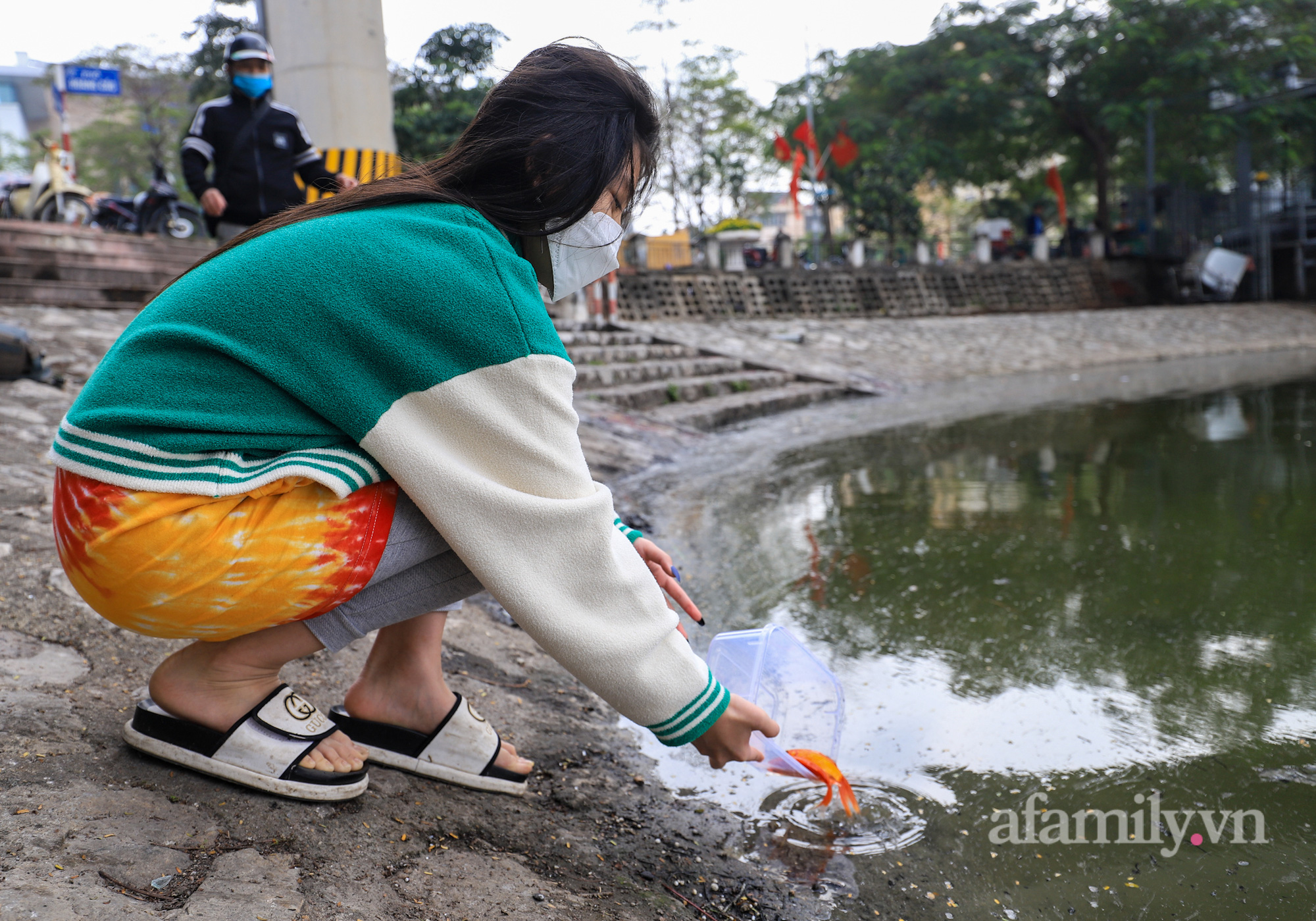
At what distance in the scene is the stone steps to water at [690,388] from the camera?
248 inches

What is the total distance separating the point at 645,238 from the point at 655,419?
10524mm

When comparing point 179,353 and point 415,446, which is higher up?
point 179,353

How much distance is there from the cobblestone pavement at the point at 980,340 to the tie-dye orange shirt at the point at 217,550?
730cm

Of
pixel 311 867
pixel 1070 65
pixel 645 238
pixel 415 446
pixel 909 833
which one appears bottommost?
pixel 909 833

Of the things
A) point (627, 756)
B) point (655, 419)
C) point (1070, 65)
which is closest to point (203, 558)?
point (627, 756)

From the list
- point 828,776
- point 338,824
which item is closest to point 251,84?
point 338,824

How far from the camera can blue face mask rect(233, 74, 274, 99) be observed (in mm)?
4219

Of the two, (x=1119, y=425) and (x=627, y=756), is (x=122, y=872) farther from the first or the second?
(x=1119, y=425)

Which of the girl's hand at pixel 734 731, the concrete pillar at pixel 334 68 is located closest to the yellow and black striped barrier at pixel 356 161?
the concrete pillar at pixel 334 68

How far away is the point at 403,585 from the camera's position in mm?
1230

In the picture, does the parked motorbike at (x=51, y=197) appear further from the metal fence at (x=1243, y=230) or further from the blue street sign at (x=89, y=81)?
the metal fence at (x=1243, y=230)

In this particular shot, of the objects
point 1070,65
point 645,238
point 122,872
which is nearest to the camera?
point 122,872

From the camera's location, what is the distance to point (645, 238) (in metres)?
15.9

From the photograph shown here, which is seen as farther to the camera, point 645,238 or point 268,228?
point 645,238
